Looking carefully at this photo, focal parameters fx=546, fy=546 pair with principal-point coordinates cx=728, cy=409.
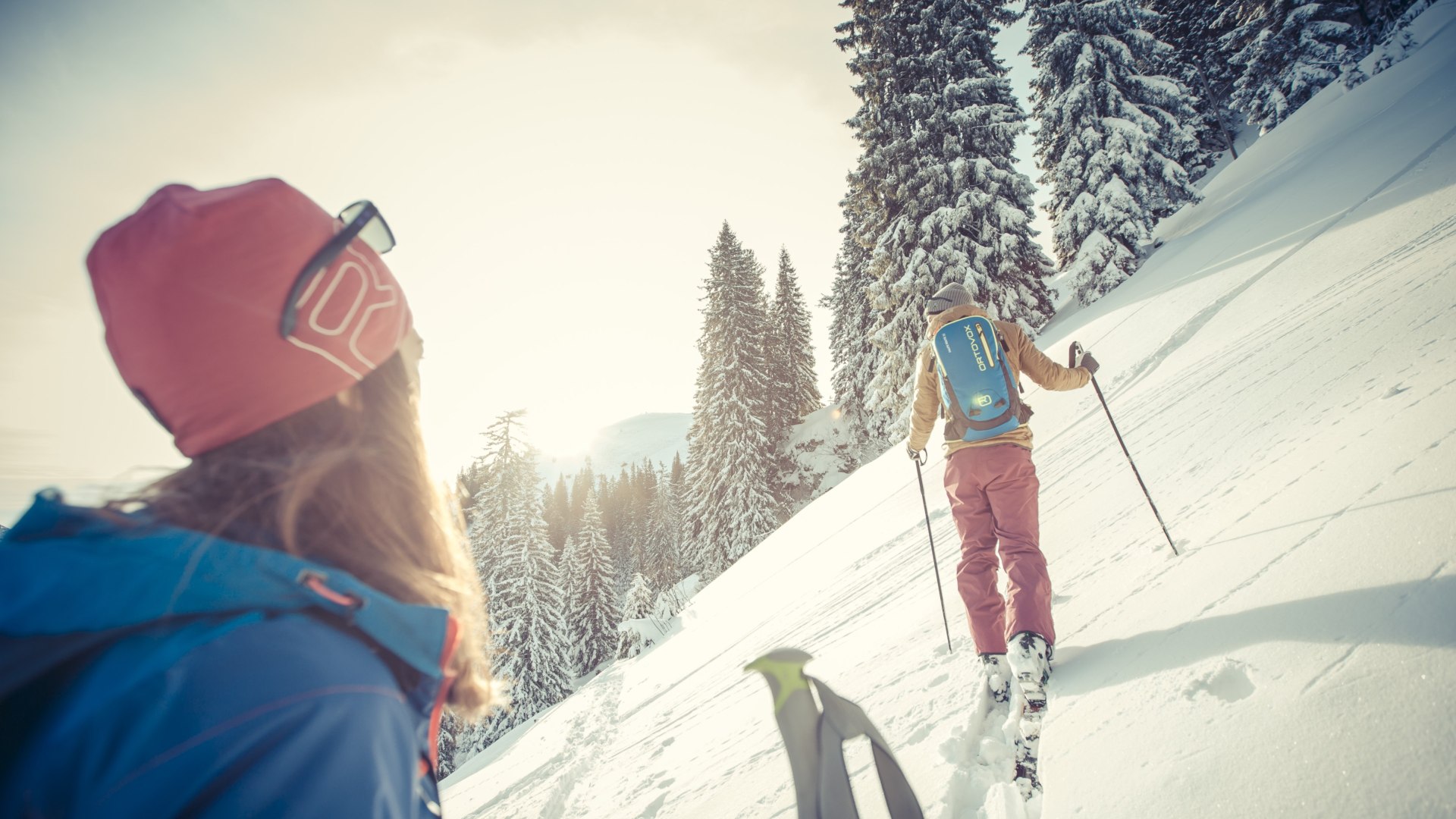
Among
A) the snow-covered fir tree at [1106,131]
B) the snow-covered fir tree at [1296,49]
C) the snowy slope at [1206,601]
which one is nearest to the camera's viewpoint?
the snowy slope at [1206,601]

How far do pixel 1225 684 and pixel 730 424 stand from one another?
2250 centimetres

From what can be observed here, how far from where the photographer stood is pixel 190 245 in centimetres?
95

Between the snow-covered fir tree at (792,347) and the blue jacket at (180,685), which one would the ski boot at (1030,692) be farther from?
the snow-covered fir tree at (792,347)

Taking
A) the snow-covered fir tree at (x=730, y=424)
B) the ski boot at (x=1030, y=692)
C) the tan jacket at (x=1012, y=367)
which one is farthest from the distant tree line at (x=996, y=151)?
the ski boot at (x=1030, y=692)

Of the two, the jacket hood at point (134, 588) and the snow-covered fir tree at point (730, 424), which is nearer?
the jacket hood at point (134, 588)

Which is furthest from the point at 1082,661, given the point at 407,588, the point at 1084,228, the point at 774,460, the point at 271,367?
the point at 774,460

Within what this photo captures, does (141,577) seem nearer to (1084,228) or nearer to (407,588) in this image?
(407,588)

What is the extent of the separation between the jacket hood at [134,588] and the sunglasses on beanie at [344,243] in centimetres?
41

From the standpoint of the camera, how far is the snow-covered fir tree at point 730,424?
2327 cm

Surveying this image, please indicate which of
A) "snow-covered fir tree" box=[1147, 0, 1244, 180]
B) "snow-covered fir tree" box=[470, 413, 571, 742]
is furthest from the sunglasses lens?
"snow-covered fir tree" box=[1147, 0, 1244, 180]

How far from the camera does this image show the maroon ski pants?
2852 mm

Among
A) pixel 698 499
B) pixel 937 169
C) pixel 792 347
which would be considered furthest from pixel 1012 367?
pixel 792 347

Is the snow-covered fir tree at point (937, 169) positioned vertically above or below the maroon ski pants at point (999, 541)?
above

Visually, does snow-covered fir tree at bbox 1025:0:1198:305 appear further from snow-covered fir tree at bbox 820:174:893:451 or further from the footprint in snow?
the footprint in snow
